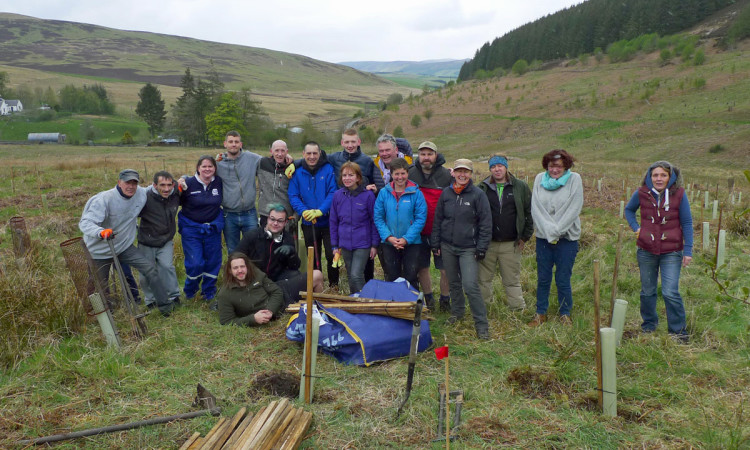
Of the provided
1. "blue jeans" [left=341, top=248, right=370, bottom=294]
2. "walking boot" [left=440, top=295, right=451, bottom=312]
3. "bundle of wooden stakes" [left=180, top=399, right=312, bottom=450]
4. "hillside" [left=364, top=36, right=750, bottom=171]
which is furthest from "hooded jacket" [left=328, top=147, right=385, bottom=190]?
"hillside" [left=364, top=36, right=750, bottom=171]

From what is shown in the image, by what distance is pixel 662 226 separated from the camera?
4.77m

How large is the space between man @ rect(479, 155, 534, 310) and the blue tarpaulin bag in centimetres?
138

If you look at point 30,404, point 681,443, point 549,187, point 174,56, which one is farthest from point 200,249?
point 174,56

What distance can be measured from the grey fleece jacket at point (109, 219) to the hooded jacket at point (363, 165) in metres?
2.31

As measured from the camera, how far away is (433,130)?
4044 centimetres

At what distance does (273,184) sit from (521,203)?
3031 millimetres

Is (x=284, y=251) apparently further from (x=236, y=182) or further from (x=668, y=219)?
(x=668, y=219)

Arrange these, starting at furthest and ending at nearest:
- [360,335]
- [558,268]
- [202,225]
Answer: [202,225], [558,268], [360,335]

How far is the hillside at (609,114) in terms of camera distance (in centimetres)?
2480

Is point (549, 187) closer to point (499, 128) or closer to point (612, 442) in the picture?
point (612, 442)

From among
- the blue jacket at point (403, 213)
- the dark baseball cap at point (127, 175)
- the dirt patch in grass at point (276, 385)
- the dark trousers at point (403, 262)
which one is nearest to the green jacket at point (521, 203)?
the blue jacket at point (403, 213)

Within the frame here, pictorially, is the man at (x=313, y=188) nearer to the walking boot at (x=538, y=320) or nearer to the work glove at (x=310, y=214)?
the work glove at (x=310, y=214)

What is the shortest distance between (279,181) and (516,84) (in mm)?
46111

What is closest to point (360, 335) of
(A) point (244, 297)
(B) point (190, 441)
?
(A) point (244, 297)
